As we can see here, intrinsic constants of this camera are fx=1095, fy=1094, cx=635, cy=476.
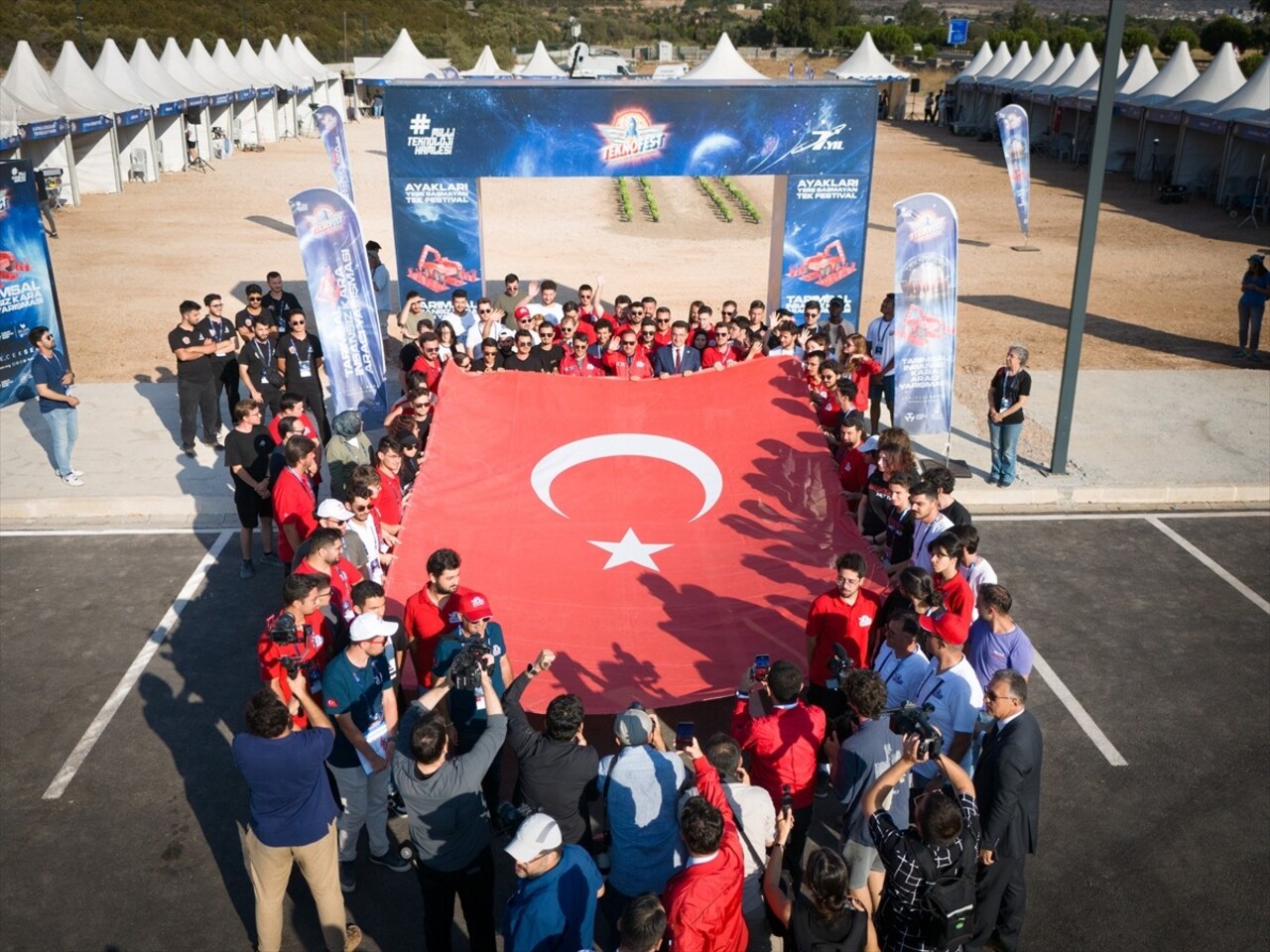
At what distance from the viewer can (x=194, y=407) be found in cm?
1302

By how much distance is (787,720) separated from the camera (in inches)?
231

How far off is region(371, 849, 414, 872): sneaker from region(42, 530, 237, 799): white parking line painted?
2395 mm

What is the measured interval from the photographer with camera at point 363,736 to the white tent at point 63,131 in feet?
85.3

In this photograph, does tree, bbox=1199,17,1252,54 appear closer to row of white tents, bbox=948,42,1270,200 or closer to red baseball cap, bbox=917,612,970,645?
row of white tents, bbox=948,42,1270,200

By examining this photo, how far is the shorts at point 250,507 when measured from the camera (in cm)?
1032

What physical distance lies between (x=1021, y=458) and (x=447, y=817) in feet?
32.8

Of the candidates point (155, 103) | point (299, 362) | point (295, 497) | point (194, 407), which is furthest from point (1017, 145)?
point (155, 103)

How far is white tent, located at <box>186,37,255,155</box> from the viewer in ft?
139

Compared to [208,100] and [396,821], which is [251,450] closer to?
[396,821]

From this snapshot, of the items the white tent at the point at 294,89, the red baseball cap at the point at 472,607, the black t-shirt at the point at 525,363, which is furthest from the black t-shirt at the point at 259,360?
the white tent at the point at 294,89

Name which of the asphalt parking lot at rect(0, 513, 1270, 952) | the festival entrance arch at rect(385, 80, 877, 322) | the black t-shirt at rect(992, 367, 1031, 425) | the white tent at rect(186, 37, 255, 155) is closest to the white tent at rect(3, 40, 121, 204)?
the white tent at rect(186, 37, 255, 155)

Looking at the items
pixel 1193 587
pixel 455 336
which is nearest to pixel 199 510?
pixel 455 336

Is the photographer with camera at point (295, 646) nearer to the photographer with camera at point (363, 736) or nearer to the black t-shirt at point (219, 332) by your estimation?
the photographer with camera at point (363, 736)

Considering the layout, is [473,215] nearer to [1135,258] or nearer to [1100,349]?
[1100,349]
